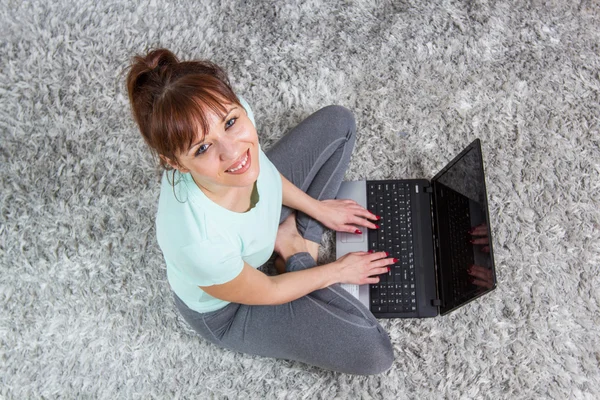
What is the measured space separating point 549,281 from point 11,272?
4.16 ft

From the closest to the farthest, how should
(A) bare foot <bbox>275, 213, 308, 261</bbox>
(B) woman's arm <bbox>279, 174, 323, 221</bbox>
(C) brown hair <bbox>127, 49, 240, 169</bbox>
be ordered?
1. (C) brown hair <bbox>127, 49, 240, 169</bbox>
2. (B) woman's arm <bbox>279, 174, 323, 221</bbox>
3. (A) bare foot <bbox>275, 213, 308, 261</bbox>

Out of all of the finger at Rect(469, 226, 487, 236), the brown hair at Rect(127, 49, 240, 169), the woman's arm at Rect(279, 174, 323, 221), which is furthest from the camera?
the woman's arm at Rect(279, 174, 323, 221)

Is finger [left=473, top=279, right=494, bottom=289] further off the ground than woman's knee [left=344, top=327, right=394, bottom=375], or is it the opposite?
finger [left=473, top=279, right=494, bottom=289]

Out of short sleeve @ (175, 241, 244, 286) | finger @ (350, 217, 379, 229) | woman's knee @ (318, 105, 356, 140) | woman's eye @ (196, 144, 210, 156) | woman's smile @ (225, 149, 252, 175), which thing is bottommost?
finger @ (350, 217, 379, 229)

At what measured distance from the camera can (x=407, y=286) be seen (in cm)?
115

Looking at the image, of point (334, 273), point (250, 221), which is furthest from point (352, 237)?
point (250, 221)

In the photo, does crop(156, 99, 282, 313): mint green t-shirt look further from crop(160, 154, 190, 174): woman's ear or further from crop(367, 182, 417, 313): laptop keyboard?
crop(367, 182, 417, 313): laptop keyboard

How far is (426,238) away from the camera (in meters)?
1.17

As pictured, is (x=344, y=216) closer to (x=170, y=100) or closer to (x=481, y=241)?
(x=481, y=241)

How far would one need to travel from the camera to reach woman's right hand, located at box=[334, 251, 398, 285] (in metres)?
1.12

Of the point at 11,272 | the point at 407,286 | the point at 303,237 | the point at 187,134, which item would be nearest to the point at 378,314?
the point at 407,286

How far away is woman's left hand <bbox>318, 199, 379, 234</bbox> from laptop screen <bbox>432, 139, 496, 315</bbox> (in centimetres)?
16

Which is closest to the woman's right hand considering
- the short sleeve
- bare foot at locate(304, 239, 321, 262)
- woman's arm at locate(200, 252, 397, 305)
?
woman's arm at locate(200, 252, 397, 305)

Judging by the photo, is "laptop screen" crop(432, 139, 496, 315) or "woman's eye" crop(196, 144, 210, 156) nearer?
"woman's eye" crop(196, 144, 210, 156)
